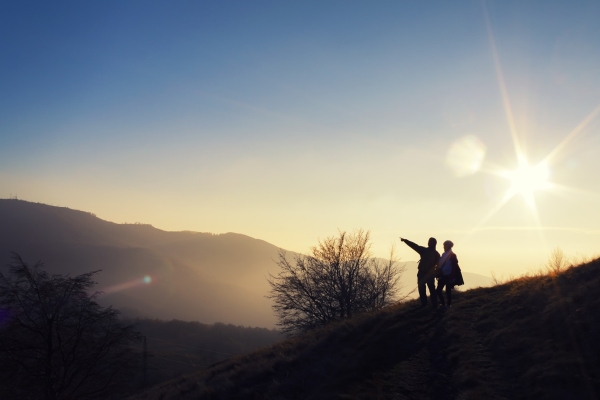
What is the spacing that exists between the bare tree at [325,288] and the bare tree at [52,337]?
10.7 m

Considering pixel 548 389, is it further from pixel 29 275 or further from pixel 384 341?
pixel 29 275

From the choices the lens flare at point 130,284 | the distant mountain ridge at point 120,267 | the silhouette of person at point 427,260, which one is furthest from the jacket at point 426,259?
the lens flare at point 130,284

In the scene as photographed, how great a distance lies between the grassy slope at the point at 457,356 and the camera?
712 centimetres

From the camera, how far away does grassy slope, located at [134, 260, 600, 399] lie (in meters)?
7.12

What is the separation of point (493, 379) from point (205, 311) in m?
154

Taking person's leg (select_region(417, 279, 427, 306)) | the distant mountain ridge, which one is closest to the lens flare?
the distant mountain ridge

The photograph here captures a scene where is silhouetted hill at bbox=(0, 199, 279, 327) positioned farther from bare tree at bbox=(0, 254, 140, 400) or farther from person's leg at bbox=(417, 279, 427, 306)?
person's leg at bbox=(417, 279, 427, 306)

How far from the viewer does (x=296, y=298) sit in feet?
80.6

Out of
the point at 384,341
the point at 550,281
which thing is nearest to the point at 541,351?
the point at 384,341

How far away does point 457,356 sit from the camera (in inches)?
349

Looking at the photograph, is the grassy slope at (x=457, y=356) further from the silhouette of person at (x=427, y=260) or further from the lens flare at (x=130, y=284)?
the lens flare at (x=130, y=284)

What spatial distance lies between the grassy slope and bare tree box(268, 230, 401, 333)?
1115 cm

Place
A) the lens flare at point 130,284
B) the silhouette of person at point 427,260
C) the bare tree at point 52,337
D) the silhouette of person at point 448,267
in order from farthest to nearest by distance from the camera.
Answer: the lens flare at point 130,284 → the bare tree at point 52,337 → the silhouette of person at point 427,260 → the silhouette of person at point 448,267

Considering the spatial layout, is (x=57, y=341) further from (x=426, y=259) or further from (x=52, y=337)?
(x=426, y=259)
